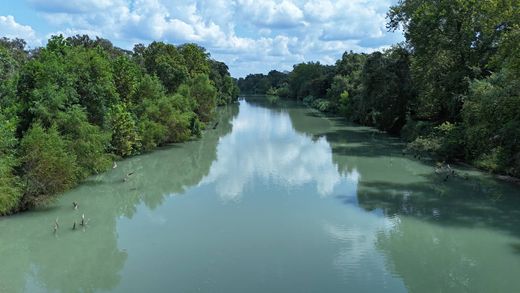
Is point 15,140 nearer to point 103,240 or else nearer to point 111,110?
point 103,240

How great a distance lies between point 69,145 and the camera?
25125mm

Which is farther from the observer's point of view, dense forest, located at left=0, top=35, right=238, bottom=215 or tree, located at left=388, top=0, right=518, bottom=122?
tree, located at left=388, top=0, right=518, bottom=122

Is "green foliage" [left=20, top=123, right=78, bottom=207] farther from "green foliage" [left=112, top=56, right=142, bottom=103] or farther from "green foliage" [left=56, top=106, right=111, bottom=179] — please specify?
"green foliage" [left=112, top=56, right=142, bottom=103]

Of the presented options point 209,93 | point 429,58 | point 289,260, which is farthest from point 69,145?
point 209,93

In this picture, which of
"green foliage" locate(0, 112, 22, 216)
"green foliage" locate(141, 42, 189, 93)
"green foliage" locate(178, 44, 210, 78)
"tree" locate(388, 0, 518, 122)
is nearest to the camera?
"green foliage" locate(0, 112, 22, 216)

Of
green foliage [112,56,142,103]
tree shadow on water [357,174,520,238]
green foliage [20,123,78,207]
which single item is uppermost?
green foliage [112,56,142,103]

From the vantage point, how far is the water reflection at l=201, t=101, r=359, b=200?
30.6 meters

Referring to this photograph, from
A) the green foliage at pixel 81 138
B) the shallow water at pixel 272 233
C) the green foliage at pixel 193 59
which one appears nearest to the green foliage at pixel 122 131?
the shallow water at pixel 272 233

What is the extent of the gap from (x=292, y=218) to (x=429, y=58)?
24404 mm

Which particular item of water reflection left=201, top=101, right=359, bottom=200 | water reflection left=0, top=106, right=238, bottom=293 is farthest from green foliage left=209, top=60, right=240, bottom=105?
water reflection left=0, top=106, right=238, bottom=293

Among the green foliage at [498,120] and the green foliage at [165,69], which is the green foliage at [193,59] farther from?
the green foliage at [498,120]

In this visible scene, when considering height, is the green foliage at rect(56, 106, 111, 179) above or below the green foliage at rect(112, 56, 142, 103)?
below

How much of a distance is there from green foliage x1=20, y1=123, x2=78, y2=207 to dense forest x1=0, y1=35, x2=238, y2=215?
0.04 metres

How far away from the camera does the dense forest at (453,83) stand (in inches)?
1064
